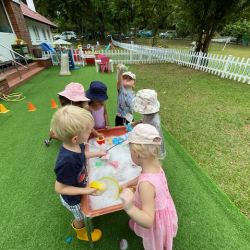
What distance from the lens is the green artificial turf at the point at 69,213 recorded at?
1.62m

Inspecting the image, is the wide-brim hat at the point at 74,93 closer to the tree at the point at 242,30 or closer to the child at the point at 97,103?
the child at the point at 97,103

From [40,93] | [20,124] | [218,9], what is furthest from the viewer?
[218,9]

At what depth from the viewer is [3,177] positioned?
2320 millimetres

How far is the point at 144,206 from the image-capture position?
968 millimetres

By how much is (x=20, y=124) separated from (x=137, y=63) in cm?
921

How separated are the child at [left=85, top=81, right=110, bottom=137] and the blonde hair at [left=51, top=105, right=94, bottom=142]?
106cm

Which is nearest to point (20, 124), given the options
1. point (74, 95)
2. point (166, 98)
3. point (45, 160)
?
point (45, 160)

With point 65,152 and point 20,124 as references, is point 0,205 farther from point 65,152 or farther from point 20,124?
point 20,124

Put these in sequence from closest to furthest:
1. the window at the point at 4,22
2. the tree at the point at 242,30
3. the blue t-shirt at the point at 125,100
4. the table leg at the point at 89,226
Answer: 1. the table leg at the point at 89,226
2. the blue t-shirt at the point at 125,100
3. the window at the point at 4,22
4. the tree at the point at 242,30

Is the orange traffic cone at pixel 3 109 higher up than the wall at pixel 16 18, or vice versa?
the wall at pixel 16 18

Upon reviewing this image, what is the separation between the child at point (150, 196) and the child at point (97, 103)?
4.08ft

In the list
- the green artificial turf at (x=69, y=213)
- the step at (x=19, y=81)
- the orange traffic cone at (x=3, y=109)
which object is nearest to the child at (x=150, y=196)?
the green artificial turf at (x=69, y=213)

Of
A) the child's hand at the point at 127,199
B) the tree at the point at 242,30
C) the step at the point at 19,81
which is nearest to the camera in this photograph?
the child's hand at the point at 127,199

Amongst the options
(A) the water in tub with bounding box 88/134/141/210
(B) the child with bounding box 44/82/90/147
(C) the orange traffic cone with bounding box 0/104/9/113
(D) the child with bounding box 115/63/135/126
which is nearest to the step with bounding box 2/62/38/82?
(C) the orange traffic cone with bounding box 0/104/9/113
